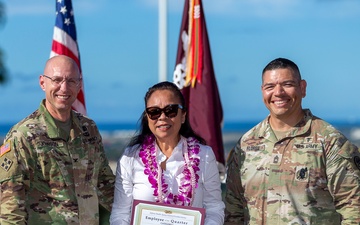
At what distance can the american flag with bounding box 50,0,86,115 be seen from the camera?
939cm

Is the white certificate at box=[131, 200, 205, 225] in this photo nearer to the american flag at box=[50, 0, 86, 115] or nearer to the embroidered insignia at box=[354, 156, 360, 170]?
the embroidered insignia at box=[354, 156, 360, 170]

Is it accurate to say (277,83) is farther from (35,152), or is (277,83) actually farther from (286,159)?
(35,152)

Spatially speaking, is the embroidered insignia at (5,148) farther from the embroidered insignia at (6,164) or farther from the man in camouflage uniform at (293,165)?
the man in camouflage uniform at (293,165)

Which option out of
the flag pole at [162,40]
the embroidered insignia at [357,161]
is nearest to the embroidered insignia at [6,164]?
the embroidered insignia at [357,161]

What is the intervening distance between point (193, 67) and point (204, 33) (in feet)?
1.53

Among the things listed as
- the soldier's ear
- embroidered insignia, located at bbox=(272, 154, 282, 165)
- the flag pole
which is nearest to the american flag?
the flag pole

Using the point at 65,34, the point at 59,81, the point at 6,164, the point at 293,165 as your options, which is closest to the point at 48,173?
the point at 6,164

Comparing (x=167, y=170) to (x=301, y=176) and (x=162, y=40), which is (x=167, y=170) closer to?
(x=301, y=176)

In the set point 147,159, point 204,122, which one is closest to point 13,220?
point 147,159

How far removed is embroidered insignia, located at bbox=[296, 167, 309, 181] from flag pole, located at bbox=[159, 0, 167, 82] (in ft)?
17.0

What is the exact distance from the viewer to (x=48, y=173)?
5.65 meters

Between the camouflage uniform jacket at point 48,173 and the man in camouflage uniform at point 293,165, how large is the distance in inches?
45.2

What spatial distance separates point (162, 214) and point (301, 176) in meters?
1.02

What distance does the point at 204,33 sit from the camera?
10.0m
